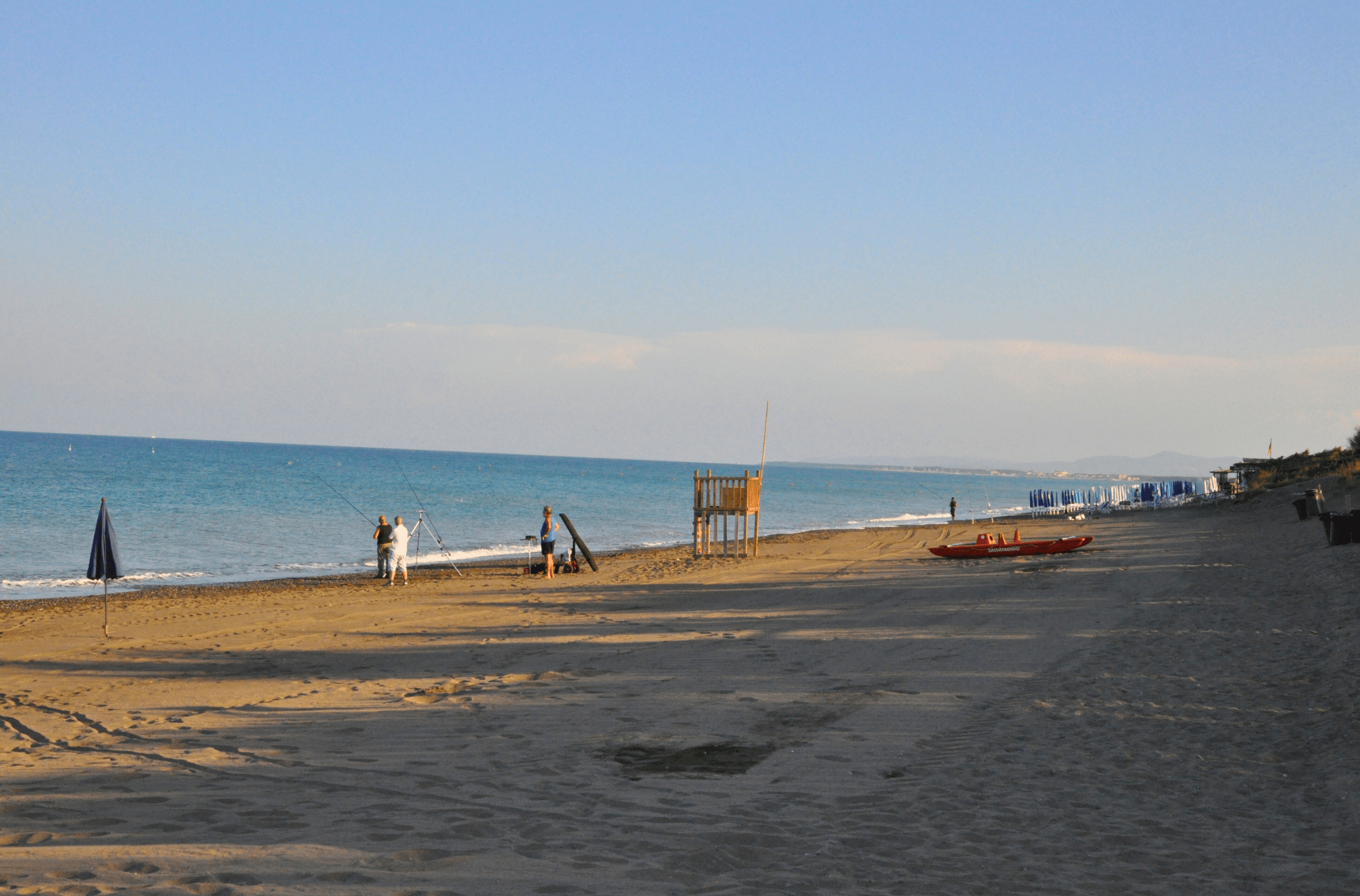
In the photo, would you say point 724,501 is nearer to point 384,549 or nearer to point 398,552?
point 398,552

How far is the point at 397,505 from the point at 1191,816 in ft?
174

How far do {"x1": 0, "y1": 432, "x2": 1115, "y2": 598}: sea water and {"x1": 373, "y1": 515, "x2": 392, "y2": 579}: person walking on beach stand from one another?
3.02 metres

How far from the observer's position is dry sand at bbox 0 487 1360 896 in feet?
15.2

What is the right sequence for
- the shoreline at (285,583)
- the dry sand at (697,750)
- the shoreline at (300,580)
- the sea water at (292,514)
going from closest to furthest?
the dry sand at (697,750), the shoreline at (285,583), the shoreline at (300,580), the sea water at (292,514)

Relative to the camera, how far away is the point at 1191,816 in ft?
18.1

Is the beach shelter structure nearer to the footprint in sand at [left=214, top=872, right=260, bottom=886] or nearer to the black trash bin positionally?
the footprint in sand at [left=214, top=872, right=260, bottom=886]

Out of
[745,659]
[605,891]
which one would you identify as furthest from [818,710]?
[605,891]

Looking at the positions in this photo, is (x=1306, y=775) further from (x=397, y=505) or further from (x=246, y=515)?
(x=397, y=505)

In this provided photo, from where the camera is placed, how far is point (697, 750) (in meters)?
6.95

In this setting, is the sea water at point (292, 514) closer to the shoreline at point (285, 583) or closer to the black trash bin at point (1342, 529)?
the shoreline at point (285, 583)

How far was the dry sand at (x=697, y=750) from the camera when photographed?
15.2 feet

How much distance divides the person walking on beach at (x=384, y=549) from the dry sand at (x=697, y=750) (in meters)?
6.01

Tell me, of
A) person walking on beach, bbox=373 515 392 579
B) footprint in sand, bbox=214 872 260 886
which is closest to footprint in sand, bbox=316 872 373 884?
footprint in sand, bbox=214 872 260 886

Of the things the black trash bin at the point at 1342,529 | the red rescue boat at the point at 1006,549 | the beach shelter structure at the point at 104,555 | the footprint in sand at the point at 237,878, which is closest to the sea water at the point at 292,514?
the beach shelter structure at the point at 104,555
